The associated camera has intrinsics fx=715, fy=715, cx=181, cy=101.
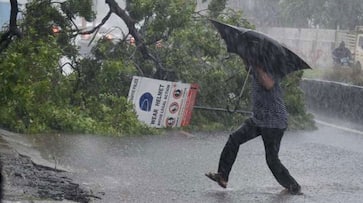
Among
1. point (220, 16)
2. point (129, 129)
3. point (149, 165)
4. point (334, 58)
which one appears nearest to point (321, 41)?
point (334, 58)

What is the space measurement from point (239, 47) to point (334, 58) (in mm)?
20176

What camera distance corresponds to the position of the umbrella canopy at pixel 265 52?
7883 mm

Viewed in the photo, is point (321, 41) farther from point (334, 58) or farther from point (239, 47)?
point (239, 47)

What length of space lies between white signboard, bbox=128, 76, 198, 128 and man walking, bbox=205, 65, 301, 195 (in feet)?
15.0

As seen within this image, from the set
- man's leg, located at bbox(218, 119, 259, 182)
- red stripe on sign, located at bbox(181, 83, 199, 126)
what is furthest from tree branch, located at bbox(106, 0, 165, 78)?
man's leg, located at bbox(218, 119, 259, 182)

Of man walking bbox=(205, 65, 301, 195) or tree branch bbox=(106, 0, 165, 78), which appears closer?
man walking bbox=(205, 65, 301, 195)

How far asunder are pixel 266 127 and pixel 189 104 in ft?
16.8

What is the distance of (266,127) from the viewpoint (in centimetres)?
790

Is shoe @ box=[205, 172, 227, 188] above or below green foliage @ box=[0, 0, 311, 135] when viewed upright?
below

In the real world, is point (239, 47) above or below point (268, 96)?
above

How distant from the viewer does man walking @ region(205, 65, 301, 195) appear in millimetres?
7902

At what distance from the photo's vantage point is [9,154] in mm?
8625

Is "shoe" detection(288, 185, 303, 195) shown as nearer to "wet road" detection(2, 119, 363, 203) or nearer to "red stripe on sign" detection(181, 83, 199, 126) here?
"wet road" detection(2, 119, 363, 203)

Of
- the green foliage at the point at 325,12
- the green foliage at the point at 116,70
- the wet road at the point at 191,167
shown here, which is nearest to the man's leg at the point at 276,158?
the wet road at the point at 191,167
